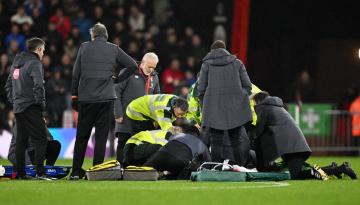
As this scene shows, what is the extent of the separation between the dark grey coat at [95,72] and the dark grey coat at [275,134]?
2.14 metres

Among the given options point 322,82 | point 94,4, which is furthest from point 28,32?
point 322,82

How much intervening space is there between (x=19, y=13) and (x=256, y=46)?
266 inches

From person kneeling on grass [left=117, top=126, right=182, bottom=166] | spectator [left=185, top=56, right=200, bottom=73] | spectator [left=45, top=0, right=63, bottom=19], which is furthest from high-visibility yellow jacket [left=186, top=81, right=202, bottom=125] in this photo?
spectator [left=45, top=0, right=63, bottom=19]

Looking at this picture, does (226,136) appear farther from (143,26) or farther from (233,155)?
(143,26)

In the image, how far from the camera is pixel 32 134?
1333 cm

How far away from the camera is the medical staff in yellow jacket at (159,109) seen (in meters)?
14.0

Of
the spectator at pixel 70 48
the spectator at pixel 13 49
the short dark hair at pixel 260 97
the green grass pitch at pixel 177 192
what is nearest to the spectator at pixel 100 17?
the spectator at pixel 70 48

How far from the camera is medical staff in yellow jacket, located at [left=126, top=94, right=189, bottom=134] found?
1401 centimetres

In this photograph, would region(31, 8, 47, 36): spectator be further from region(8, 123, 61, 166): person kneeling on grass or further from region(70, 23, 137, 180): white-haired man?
region(70, 23, 137, 180): white-haired man

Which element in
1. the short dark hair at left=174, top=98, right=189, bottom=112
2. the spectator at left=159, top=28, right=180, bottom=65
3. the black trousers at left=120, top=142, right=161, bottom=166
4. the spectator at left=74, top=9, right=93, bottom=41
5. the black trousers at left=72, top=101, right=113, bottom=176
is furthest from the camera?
the spectator at left=74, top=9, right=93, bottom=41

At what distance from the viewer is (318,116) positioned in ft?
77.8

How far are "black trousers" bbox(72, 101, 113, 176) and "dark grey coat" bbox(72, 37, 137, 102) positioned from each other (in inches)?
4.9

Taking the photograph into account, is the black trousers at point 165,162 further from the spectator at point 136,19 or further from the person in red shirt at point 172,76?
the spectator at point 136,19

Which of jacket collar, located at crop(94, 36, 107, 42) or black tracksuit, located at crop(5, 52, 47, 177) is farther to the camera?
jacket collar, located at crop(94, 36, 107, 42)
